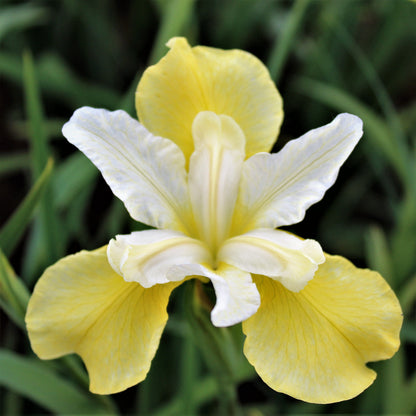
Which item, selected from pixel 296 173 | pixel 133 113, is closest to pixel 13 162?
pixel 133 113

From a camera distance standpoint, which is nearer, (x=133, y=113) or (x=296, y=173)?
(x=296, y=173)

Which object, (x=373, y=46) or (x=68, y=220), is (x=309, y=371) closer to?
(x=68, y=220)

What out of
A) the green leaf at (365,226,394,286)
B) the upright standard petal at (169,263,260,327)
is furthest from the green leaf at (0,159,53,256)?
the green leaf at (365,226,394,286)

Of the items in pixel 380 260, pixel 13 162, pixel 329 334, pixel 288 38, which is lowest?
pixel 13 162

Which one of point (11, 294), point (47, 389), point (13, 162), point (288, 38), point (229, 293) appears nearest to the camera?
point (229, 293)

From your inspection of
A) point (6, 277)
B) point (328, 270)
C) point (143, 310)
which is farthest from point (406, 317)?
point (6, 277)

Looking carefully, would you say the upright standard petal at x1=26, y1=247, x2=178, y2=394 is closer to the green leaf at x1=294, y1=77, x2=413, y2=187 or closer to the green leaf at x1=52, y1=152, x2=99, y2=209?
the green leaf at x1=52, y1=152, x2=99, y2=209

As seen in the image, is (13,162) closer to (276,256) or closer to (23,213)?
(23,213)
